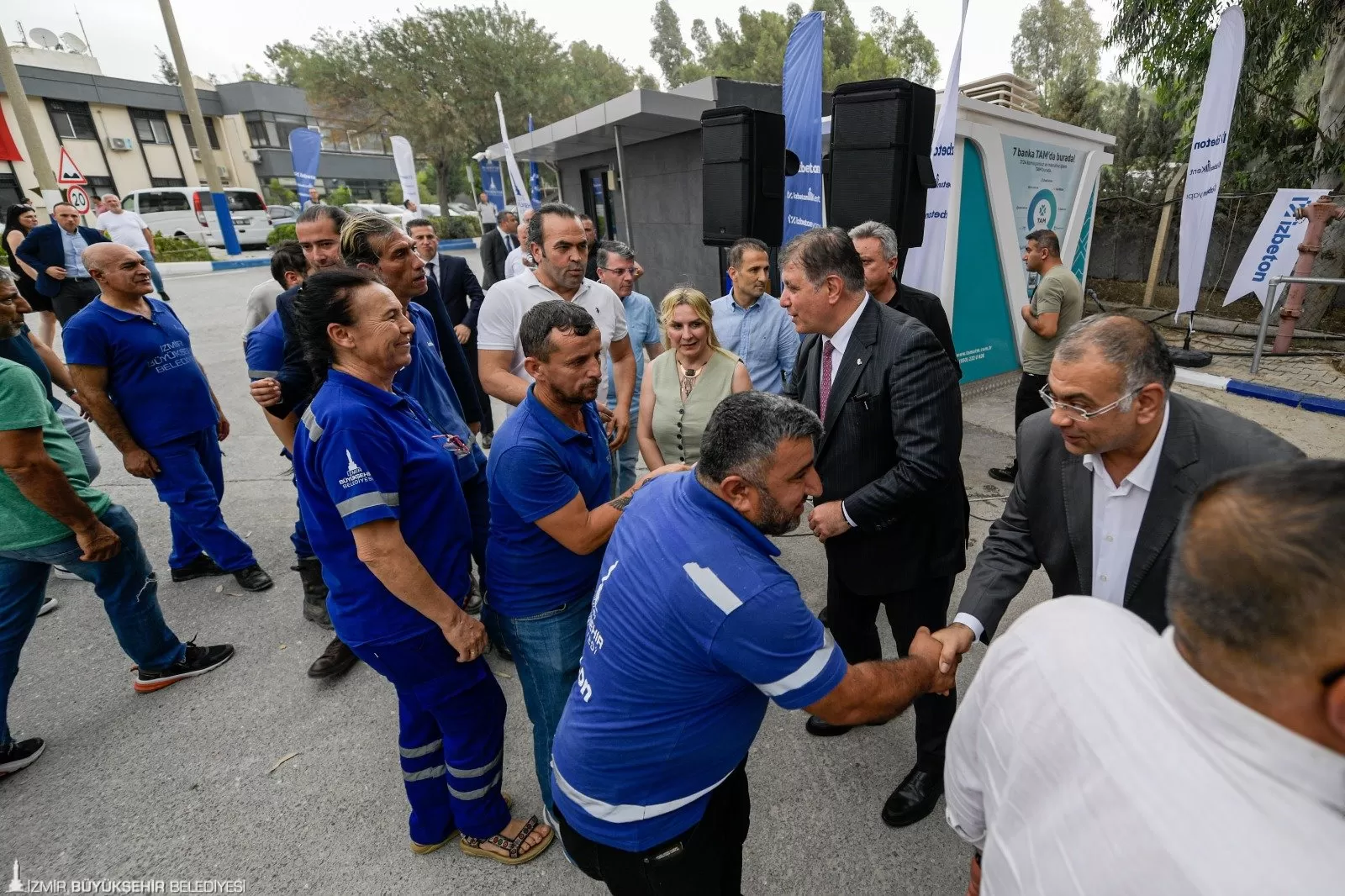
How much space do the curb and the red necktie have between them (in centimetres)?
663

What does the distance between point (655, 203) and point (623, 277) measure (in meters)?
6.31

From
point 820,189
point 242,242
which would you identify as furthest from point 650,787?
point 242,242

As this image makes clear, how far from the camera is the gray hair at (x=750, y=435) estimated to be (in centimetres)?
132

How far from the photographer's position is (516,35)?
2683 centimetres

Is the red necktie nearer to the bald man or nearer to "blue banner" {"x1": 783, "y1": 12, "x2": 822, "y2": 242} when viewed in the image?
"blue banner" {"x1": 783, "y1": 12, "x2": 822, "y2": 242}

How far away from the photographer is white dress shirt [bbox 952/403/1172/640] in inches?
59.1

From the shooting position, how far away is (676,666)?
4.14 feet

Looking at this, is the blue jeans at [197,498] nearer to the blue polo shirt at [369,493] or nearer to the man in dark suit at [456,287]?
the man in dark suit at [456,287]

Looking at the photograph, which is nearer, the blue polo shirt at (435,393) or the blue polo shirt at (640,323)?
the blue polo shirt at (435,393)

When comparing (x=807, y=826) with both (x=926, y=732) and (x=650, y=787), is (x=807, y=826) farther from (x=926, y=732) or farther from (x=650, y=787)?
(x=650, y=787)

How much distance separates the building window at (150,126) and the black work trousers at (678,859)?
4094cm

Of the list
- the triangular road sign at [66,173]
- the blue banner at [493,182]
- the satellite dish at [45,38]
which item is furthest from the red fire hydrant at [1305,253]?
the satellite dish at [45,38]

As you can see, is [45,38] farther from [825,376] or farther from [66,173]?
[825,376]

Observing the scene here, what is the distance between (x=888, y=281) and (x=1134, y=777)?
9.99 feet
